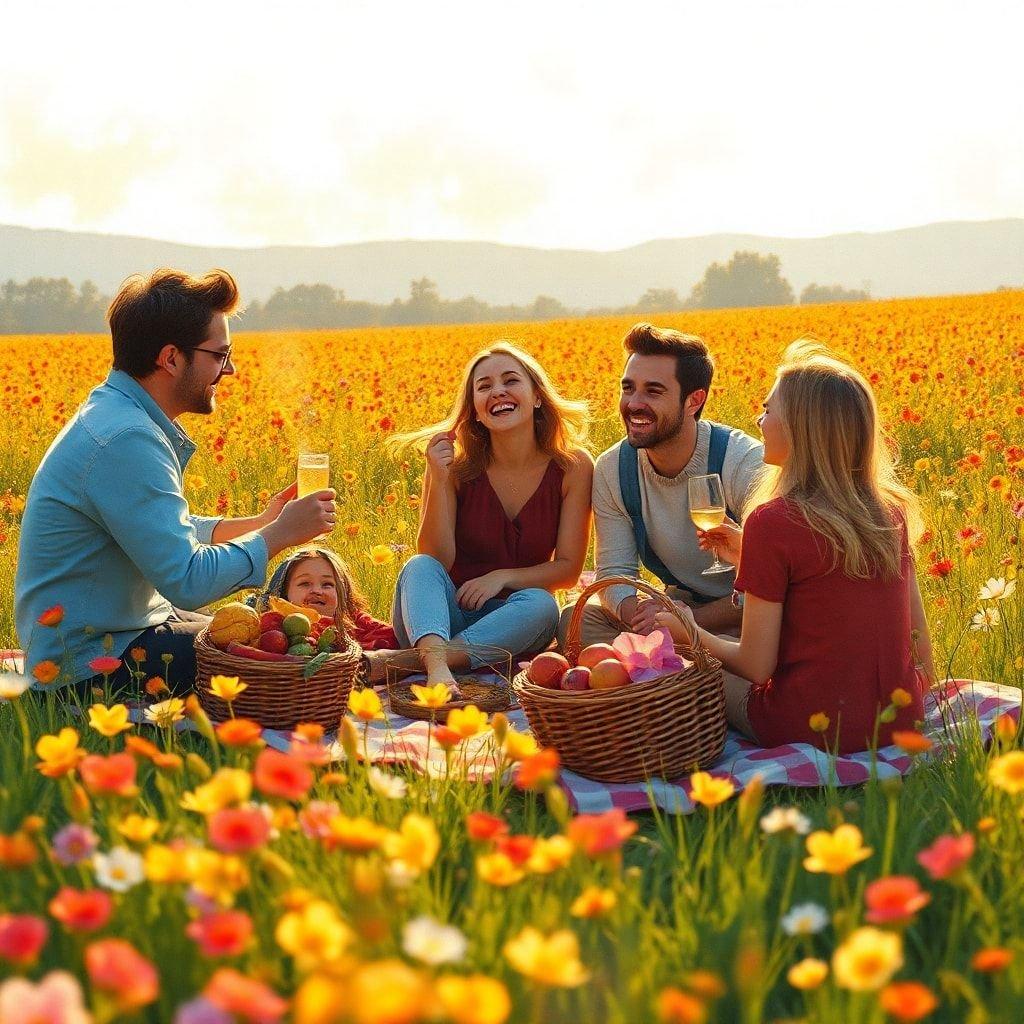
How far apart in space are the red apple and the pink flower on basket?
1.10 meters

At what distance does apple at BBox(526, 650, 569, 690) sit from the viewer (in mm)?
3756

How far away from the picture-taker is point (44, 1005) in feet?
4.19

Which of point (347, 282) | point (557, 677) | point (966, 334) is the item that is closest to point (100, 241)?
point (347, 282)

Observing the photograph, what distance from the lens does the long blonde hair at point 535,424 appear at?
5316 mm

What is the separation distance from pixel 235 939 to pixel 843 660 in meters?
2.46

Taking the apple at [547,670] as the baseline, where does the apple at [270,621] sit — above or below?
above

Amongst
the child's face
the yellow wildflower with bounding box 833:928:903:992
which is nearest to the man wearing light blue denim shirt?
the child's face

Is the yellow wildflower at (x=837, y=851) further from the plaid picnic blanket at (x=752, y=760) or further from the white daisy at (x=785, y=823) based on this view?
the plaid picnic blanket at (x=752, y=760)

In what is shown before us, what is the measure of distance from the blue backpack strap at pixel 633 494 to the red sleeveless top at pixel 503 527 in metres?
0.41

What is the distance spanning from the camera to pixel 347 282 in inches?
5630

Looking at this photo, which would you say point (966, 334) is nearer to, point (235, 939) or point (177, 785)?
point (177, 785)

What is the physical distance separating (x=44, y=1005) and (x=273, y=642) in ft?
9.39

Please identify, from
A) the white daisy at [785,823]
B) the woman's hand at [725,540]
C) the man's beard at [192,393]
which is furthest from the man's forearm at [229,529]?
the white daisy at [785,823]

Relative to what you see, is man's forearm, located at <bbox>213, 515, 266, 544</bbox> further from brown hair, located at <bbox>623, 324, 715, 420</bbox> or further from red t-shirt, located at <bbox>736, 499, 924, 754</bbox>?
red t-shirt, located at <bbox>736, 499, 924, 754</bbox>
